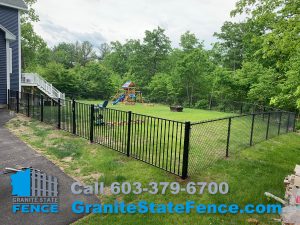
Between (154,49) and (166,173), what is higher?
(154,49)

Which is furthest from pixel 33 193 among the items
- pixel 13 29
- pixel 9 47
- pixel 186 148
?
pixel 13 29

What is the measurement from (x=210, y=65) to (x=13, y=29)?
71.3 feet

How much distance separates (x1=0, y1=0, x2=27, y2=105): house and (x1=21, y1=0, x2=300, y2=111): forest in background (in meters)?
6.11

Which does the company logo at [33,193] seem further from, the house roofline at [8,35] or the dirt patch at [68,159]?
the house roofline at [8,35]

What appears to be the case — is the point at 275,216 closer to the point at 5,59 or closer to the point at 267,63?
the point at 5,59

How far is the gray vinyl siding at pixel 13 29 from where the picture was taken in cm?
1434

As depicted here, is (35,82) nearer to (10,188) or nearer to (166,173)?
(10,188)

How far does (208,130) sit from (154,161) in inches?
192

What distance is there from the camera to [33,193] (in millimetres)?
4160

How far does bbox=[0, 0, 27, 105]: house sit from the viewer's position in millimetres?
13898

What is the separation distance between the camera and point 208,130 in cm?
1023

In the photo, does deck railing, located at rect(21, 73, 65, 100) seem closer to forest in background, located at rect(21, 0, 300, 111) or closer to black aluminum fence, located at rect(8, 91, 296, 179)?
black aluminum fence, located at rect(8, 91, 296, 179)

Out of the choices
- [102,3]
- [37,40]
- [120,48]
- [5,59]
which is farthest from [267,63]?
[120,48]

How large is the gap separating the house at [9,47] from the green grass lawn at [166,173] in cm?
719
